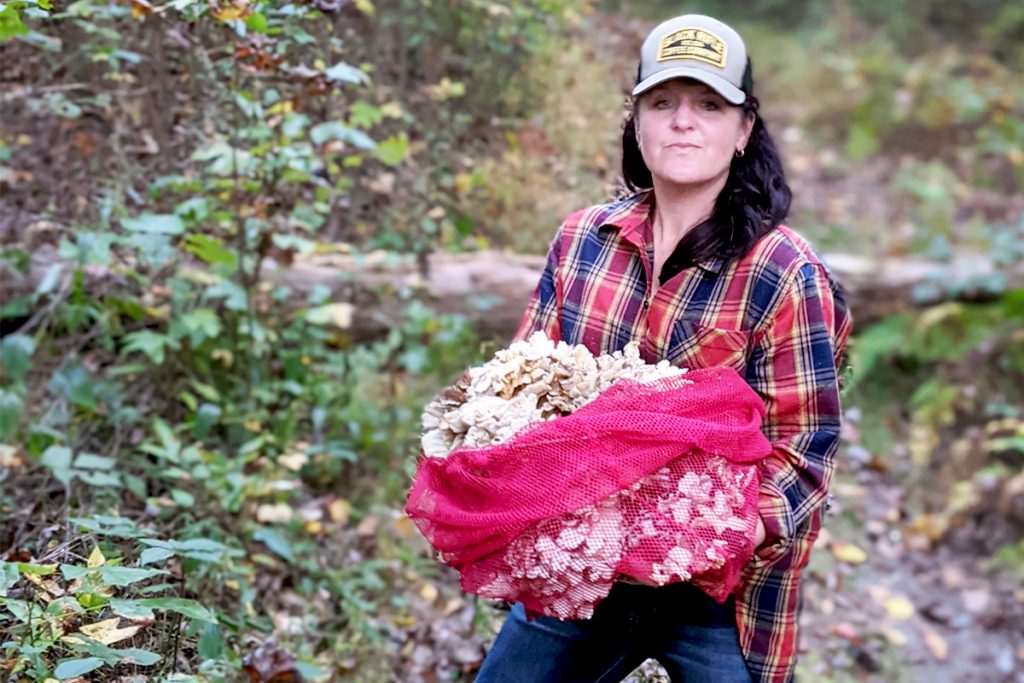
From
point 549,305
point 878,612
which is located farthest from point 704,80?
point 878,612

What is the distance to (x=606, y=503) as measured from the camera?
6.49ft

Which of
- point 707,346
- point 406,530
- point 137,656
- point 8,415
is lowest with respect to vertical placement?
point 406,530

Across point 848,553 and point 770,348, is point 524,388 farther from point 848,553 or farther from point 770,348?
point 848,553

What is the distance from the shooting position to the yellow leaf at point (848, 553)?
16.6 ft

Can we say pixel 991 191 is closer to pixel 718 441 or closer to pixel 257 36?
pixel 257 36

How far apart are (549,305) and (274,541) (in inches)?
67.2

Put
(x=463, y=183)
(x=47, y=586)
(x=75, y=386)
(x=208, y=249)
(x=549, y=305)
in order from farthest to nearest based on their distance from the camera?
(x=463, y=183) → (x=75, y=386) → (x=208, y=249) → (x=549, y=305) → (x=47, y=586)

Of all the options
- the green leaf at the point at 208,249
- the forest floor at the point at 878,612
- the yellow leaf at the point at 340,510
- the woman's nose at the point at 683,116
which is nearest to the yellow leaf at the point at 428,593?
the forest floor at the point at 878,612

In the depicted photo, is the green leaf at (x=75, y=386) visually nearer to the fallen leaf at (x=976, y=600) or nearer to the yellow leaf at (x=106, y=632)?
the yellow leaf at (x=106, y=632)

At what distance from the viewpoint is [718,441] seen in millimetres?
2021

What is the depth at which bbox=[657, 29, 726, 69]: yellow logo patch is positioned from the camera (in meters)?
2.22

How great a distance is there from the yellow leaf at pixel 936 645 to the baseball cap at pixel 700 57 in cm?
A: 336

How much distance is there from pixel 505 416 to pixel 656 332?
457 mm

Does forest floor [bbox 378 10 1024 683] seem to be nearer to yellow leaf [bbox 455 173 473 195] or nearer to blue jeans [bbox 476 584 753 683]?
yellow leaf [bbox 455 173 473 195]
